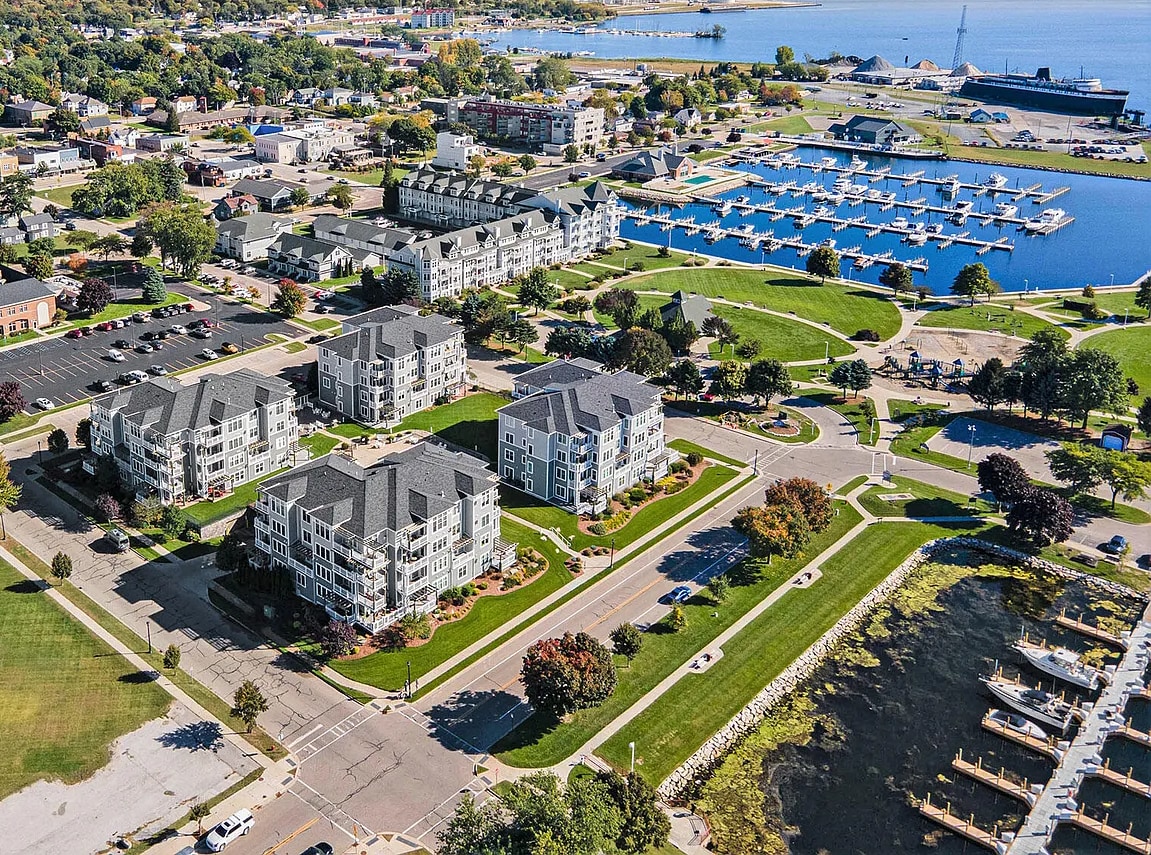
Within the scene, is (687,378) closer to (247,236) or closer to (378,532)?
(378,532)

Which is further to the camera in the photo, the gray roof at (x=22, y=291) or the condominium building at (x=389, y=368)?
the gray roof at (x=22, y=291)

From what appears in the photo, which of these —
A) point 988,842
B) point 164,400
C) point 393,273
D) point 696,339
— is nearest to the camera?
point 988,842

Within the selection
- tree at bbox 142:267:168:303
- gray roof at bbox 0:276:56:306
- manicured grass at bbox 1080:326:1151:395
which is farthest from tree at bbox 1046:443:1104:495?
gray roof at bbox 0:276:56:306

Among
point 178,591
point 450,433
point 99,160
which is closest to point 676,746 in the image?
point 178,591

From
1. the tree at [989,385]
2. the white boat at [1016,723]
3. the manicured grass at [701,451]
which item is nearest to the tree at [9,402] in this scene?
the manicured grass at [701,451]

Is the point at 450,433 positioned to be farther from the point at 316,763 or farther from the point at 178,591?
the point at 316,763

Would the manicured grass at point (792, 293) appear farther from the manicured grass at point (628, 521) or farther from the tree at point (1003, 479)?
the manicured grass at point (628, 521)
